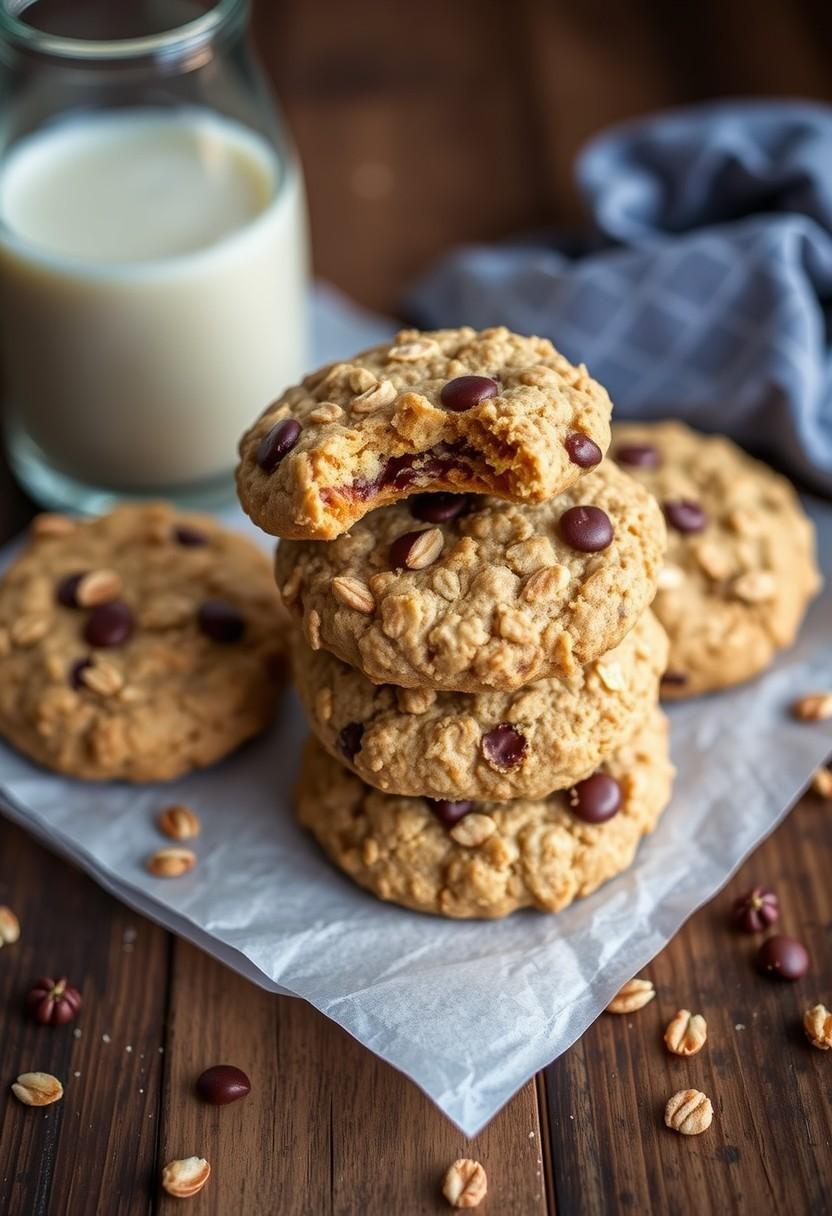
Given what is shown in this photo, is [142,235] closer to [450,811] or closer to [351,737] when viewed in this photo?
[351,737]

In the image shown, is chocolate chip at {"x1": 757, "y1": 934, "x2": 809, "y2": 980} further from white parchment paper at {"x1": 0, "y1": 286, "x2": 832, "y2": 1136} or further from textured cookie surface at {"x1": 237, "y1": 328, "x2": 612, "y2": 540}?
textured cookie surface at {"x1": 237, "y1": 328, "x2": 612, "y2": 540}

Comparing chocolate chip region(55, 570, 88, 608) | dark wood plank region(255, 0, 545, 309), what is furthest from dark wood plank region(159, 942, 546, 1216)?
dark wood plank region(255, 0, 545, 309)

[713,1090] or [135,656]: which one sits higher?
[135,656]

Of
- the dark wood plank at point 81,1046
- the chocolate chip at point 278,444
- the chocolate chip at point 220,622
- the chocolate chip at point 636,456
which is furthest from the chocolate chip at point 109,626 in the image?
the chocolate chip at point 636,456

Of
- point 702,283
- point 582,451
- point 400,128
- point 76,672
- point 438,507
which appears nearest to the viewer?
point 582,451

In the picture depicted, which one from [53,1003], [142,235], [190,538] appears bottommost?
[53,1003]

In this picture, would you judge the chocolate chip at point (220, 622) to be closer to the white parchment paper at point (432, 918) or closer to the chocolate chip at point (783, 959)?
the white parchment paper at point (432, 918)

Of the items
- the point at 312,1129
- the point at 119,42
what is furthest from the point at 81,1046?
the point at 119,42
